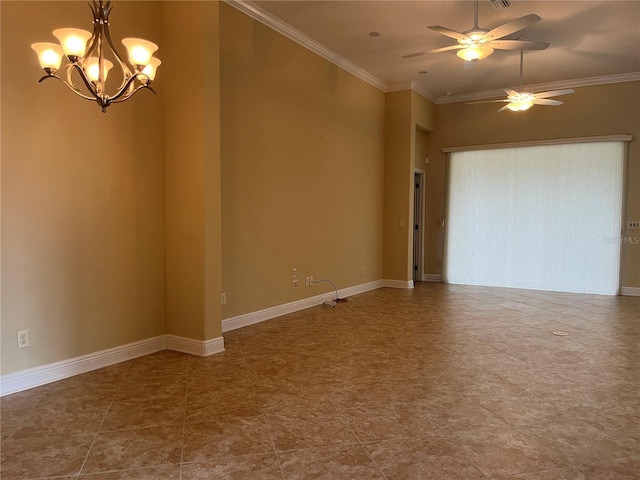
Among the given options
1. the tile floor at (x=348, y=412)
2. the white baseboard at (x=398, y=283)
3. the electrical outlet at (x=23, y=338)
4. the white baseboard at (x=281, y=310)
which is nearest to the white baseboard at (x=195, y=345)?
the tile floor at (x=348, y=412)

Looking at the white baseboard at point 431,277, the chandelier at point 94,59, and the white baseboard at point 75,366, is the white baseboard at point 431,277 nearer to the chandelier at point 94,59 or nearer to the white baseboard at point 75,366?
the white baseboard at point 75,366

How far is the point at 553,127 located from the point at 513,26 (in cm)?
455

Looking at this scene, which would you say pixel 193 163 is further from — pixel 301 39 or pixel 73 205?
pixel 301 39

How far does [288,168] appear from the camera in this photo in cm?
561

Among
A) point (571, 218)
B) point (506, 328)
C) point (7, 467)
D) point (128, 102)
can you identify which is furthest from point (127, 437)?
point (571, 218)

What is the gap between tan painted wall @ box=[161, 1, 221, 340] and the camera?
3865mm

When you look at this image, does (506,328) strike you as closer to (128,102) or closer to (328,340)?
(328,340)

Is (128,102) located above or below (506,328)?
above

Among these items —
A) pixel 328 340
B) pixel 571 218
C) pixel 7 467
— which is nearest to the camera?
pixel 7 467

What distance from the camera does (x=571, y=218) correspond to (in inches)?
302

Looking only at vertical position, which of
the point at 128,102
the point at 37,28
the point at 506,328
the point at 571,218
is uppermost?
the point at 37,28

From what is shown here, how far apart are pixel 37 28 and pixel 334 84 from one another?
4.12 m

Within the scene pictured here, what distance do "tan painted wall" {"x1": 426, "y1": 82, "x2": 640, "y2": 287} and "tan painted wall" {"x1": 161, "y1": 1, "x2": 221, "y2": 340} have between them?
5799 mm

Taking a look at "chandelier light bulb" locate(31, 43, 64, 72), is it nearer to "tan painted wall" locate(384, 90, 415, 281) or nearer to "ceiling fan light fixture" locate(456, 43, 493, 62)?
"ceiling fan light fixture" locate(456, 43, 493, 62)
